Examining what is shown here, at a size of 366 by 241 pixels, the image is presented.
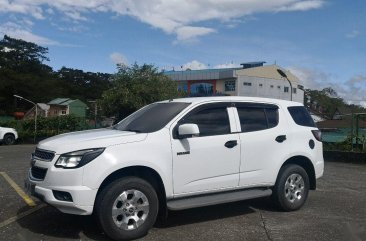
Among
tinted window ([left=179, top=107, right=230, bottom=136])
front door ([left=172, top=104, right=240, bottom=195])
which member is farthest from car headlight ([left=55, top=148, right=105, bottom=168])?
tinted window ([left=179, top=107, right=230, bottom=136])

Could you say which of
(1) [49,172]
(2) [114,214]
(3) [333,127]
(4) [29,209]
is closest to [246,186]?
(2) [114,214]

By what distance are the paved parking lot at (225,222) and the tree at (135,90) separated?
20.6 metres

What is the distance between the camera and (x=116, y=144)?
225 inches

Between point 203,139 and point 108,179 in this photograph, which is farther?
point 203,139

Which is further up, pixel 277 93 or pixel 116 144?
pixel 277 93

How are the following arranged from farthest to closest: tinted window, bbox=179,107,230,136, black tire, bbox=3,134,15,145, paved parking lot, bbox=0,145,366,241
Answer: black tire, bbox=3,134,15,145 < tinted window, bbox=179,107,230,136 < paved parking lot, bbox=0,145,366,241

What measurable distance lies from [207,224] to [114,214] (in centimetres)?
157

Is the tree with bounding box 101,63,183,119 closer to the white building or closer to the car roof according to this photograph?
the car roof

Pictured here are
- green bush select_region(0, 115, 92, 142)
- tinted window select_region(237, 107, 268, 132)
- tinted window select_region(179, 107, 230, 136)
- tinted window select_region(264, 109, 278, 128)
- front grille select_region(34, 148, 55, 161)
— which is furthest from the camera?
green bush select_region(0, 115, 92, 142)

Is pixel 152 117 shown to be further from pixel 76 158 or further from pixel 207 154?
pixel 76 158

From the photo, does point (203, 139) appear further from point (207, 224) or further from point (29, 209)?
point (29, 209)

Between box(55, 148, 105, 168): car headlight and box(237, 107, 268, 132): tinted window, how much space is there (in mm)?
2410

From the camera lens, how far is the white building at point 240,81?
79812 mm

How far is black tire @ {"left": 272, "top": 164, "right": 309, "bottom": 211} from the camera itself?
23.6ft
